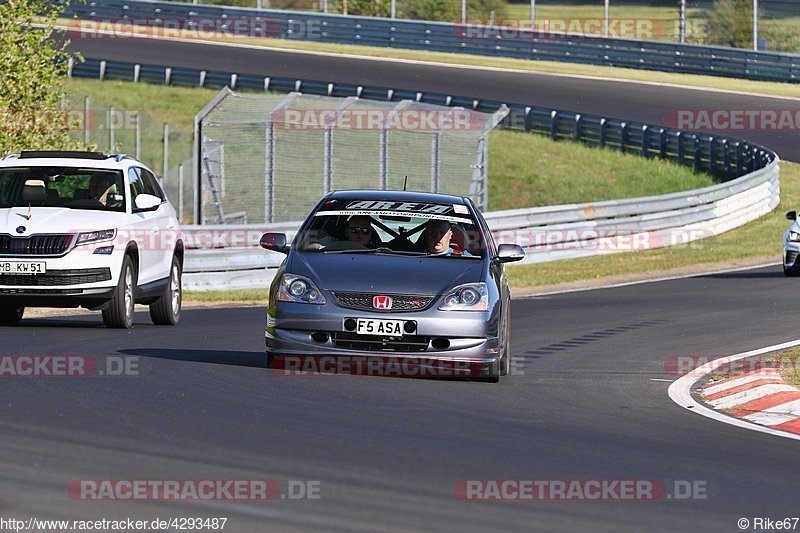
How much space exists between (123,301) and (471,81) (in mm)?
35118

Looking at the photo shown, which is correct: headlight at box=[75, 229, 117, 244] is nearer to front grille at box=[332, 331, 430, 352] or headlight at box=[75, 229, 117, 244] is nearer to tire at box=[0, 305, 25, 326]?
tire at box=[0, 305, 25, 326]

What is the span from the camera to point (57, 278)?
14.8 m

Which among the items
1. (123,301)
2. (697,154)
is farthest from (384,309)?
(697,154)

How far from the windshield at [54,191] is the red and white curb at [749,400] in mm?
6103

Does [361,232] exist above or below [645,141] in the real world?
above

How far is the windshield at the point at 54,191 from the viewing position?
15.5 meters

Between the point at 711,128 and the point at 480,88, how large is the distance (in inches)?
288

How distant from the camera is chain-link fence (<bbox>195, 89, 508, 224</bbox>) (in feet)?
85.1

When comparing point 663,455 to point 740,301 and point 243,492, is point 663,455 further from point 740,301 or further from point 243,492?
point 740,301

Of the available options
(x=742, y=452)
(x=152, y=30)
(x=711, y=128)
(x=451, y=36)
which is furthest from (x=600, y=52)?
(x=742, y=452)

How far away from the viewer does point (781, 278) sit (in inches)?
984

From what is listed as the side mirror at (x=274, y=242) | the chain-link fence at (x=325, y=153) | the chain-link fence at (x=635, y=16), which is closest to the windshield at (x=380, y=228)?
the side mirror at (x=274, y=242)

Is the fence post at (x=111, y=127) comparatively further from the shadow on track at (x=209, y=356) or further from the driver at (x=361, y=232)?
the driver at (x=361, y=232)

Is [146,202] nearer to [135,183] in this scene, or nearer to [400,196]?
[135,183]
